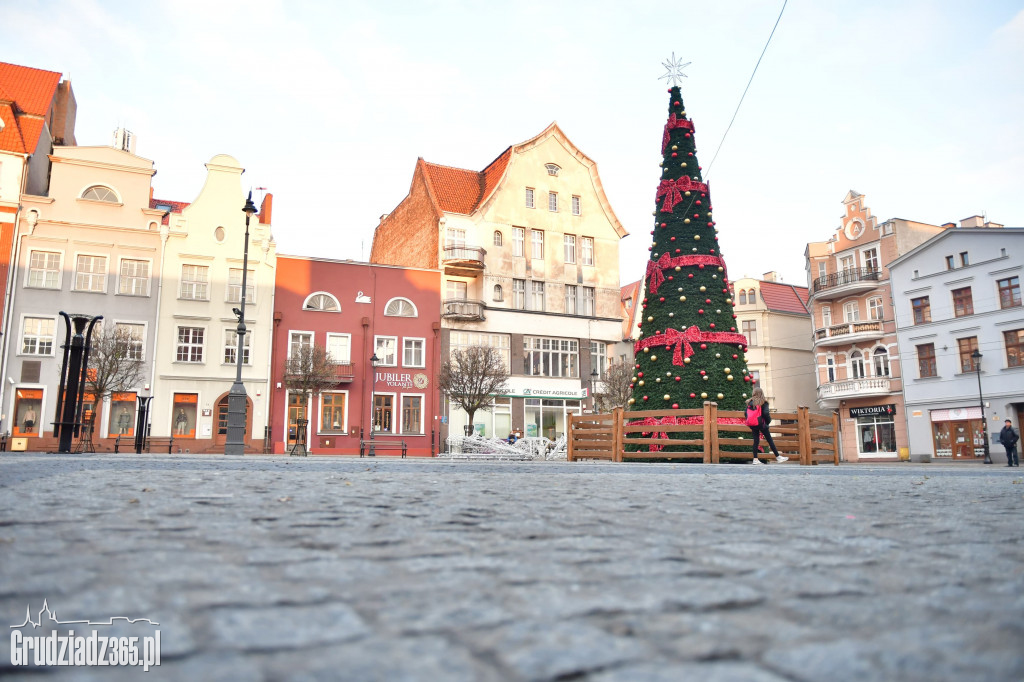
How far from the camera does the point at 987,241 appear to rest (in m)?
33.9

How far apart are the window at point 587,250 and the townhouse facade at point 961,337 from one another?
15654 mm

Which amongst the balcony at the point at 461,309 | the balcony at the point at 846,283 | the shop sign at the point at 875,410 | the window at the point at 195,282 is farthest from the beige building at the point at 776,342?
the window at the point at 195,282

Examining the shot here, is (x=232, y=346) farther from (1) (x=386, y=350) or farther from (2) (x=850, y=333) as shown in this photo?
(2) (x=850, y=333)

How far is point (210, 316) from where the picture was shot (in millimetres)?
32125

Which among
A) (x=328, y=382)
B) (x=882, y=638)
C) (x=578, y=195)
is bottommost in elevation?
(x=882, y=638)

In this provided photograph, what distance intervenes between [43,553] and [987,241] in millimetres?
39971

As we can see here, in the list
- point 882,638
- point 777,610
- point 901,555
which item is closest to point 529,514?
point 901,555

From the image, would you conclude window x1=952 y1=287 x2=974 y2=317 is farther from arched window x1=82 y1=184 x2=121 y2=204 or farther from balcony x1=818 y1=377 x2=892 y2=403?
arched window x1=82 y1=184 x2=121 y2=204

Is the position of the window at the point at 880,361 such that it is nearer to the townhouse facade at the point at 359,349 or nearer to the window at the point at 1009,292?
the window at the point at 1009,292

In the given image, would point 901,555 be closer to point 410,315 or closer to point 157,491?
point 157,491

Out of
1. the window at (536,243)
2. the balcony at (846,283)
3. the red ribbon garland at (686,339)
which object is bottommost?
the red ribbon garland at (686,339)

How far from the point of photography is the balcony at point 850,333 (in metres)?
38.2

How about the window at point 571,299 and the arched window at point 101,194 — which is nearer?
the arched window at point 101,194

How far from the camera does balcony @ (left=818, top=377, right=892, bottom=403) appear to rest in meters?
37.4
